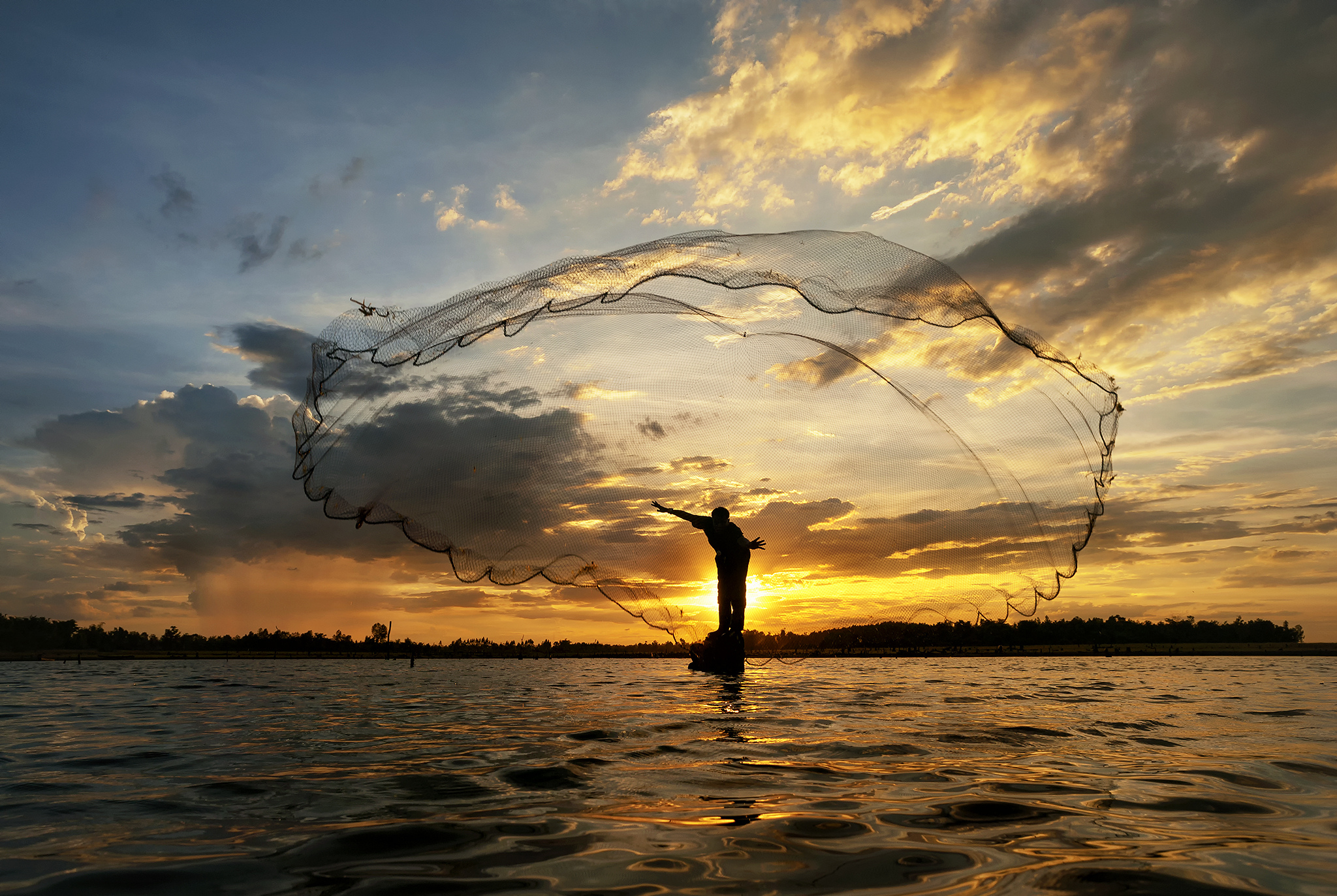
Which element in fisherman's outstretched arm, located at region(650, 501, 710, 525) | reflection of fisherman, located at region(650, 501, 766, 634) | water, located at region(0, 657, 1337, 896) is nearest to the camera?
water, located at region(0, 657, 1337, 896)

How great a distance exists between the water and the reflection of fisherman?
199 inches

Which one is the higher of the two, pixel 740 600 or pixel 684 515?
pixel 684 515

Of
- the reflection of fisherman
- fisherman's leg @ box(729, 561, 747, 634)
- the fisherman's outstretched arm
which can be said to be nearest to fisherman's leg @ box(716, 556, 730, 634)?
the reflection of fisherman

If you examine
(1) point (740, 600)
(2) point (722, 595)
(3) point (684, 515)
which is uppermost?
(3) point (684, 515)

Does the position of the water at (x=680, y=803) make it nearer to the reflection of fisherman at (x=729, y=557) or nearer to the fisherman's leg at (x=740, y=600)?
the reflection of fisherman at (x=729, y=557)

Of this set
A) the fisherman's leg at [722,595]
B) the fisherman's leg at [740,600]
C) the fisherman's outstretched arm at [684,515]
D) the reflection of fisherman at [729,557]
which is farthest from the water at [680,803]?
the fisherman's leg at [740,600]

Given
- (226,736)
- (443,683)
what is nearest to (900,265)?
(226,736)

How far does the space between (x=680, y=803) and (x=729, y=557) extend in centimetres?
1509

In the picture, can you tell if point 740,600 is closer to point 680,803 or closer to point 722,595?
point 722,595

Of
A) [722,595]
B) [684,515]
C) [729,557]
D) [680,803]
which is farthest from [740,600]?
[680,803]

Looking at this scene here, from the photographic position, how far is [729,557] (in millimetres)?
22219

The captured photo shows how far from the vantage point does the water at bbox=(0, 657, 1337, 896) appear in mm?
5184

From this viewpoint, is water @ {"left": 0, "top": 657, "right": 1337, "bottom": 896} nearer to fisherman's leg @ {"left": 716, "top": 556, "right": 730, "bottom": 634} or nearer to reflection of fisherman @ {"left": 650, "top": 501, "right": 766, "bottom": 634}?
reflection of fisherman @ {"left": 650, "top": 501, "right": 766, "bottom": 634}

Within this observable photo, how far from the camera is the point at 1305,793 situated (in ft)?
26.1
